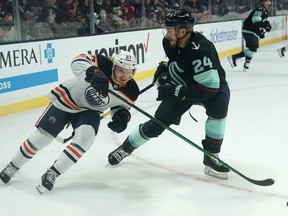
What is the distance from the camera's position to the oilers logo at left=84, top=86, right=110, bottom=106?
8.93 ft

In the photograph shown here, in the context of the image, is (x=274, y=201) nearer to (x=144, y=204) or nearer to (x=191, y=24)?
(x=144, y=204)

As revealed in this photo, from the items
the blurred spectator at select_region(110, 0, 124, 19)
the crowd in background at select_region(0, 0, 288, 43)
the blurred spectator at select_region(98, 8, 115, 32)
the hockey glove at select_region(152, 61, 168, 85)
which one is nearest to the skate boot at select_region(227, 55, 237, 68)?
the crowd in background at select_region(0, 0, 288, 43)

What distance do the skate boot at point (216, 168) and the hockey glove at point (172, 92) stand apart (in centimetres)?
44

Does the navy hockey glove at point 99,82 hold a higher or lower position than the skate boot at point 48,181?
higher

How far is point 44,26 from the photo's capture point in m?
5.43

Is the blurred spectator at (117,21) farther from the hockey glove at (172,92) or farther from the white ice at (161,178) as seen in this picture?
the hockey glove at (172,92)

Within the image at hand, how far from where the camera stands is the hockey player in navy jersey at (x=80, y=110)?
104 inches

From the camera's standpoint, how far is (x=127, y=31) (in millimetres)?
6535

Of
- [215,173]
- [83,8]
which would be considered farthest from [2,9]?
[215,173]

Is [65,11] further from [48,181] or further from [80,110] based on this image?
[48,181]

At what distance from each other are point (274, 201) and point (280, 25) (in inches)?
412

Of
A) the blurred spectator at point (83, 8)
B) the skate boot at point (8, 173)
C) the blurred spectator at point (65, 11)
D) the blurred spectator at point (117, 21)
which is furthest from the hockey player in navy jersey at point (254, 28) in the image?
the skate boot at point (8, 173)

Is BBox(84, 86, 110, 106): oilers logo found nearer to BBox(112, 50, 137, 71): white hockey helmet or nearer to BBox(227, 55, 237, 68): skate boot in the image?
BBox(112, 50, 137, 71): white hockey helmet

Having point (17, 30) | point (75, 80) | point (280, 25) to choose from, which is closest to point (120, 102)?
point (75, 80)
